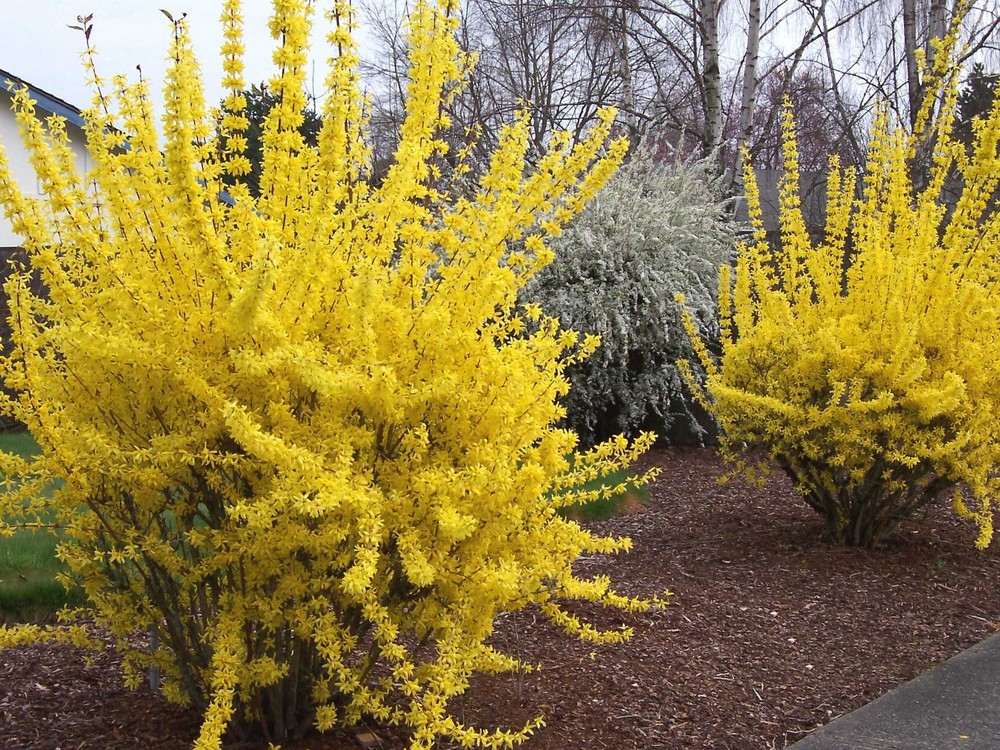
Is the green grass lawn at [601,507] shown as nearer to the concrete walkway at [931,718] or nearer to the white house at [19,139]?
the concrete walkway at [931,718]

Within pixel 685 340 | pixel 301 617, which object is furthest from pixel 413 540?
pixel 685 340

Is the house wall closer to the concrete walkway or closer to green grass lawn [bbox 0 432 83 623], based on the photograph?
green grass lawn [bbox 0 432 83 623]

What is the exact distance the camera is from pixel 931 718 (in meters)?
3.67

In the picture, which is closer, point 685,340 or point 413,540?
point 413,540

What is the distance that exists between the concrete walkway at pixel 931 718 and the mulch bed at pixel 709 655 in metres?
0.11

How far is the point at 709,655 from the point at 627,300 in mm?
5200

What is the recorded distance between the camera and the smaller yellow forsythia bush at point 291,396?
8.86 feet

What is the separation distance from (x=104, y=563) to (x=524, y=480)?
135 centimetres

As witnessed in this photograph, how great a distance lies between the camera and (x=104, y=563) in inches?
119

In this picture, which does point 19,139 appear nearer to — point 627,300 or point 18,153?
point 18,153

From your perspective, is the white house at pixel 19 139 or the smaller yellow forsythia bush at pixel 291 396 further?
the white house at pixel 19 139

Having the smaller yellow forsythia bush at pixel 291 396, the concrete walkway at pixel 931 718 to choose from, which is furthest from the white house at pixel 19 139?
the concrete walkway at pixel 931 718

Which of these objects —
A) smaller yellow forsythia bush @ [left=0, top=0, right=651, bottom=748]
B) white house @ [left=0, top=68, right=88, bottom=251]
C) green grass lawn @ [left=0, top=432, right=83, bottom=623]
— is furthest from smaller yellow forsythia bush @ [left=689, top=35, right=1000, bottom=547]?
white house @ [left=0, top=68, right=88, bottom=251]

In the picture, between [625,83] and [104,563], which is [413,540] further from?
[625,83]
